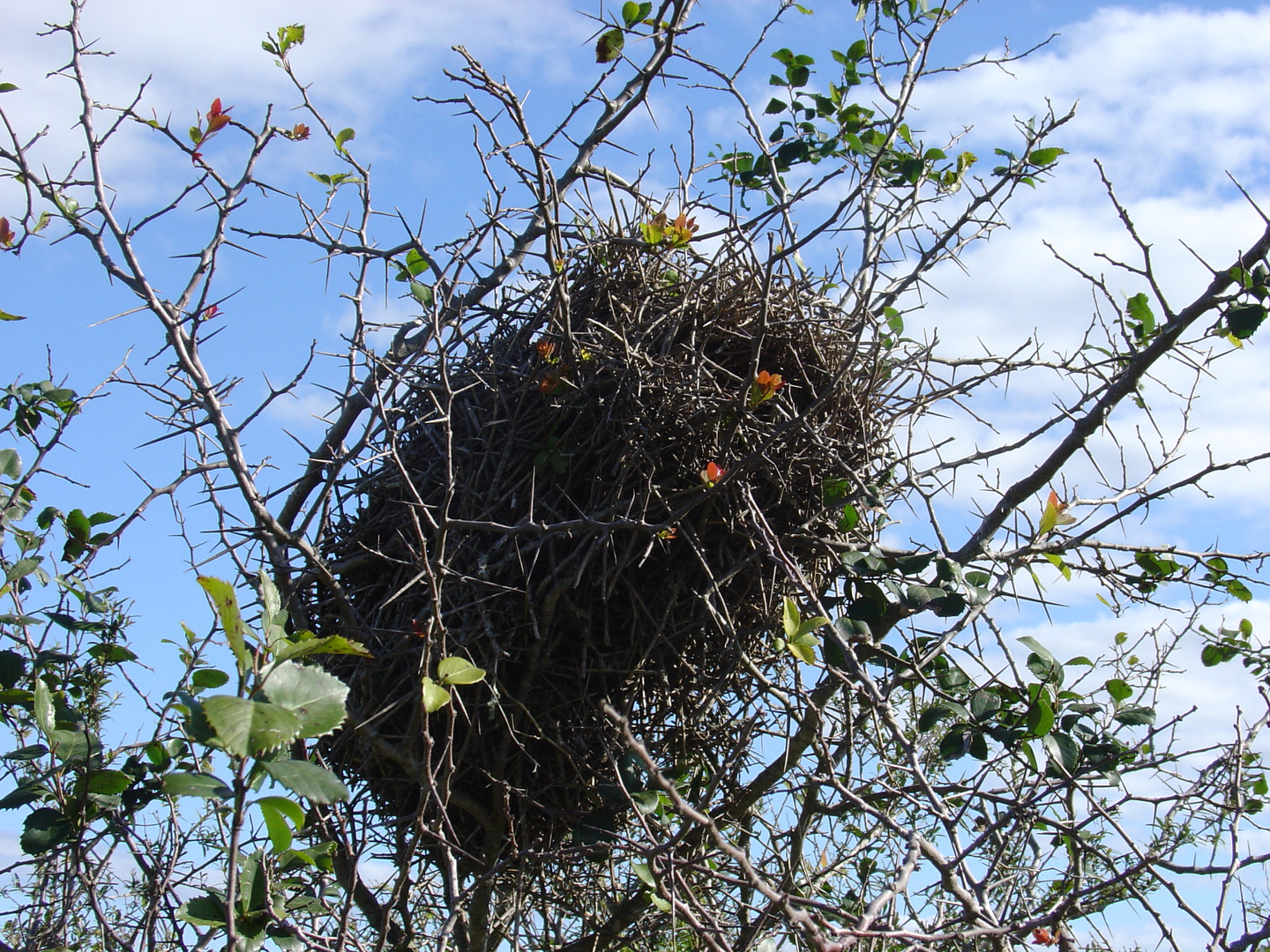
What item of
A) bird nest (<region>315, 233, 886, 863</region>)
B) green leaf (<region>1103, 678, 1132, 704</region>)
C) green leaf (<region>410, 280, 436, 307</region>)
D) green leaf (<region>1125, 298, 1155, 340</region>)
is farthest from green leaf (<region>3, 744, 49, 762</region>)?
green leaf (<region>1125, 298, 1155, 340</region>)

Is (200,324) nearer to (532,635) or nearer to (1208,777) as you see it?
(532,635)

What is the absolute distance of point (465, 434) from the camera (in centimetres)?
201

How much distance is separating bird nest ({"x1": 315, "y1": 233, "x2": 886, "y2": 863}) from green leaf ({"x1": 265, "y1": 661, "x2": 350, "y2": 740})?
2.37ft

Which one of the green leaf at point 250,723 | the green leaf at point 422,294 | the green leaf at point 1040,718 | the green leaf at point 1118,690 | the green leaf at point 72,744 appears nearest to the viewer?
the green leaf at point 250,723

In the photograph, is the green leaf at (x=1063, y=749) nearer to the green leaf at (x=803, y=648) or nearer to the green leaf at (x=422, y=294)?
the green leaf at (x=803, y=648)

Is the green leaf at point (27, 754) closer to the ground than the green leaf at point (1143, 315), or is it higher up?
closer to the ground

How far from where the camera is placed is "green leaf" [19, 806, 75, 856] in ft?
4.62

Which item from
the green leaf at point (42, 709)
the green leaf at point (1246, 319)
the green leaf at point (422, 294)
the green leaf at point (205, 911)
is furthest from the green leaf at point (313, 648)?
the green leaf at point (1246, 319)

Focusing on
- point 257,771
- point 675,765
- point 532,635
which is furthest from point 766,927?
point 257,771

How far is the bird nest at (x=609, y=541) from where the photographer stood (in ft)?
5.79

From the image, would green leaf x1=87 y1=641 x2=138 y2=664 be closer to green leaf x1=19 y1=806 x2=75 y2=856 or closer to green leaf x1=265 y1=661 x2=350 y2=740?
green leaf x1=19 y1=806 x2=75 y2=856

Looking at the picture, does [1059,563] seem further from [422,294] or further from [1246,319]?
[422,294]

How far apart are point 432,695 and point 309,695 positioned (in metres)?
0.28

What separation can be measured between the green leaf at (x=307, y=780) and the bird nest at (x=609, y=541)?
2.40 feet
